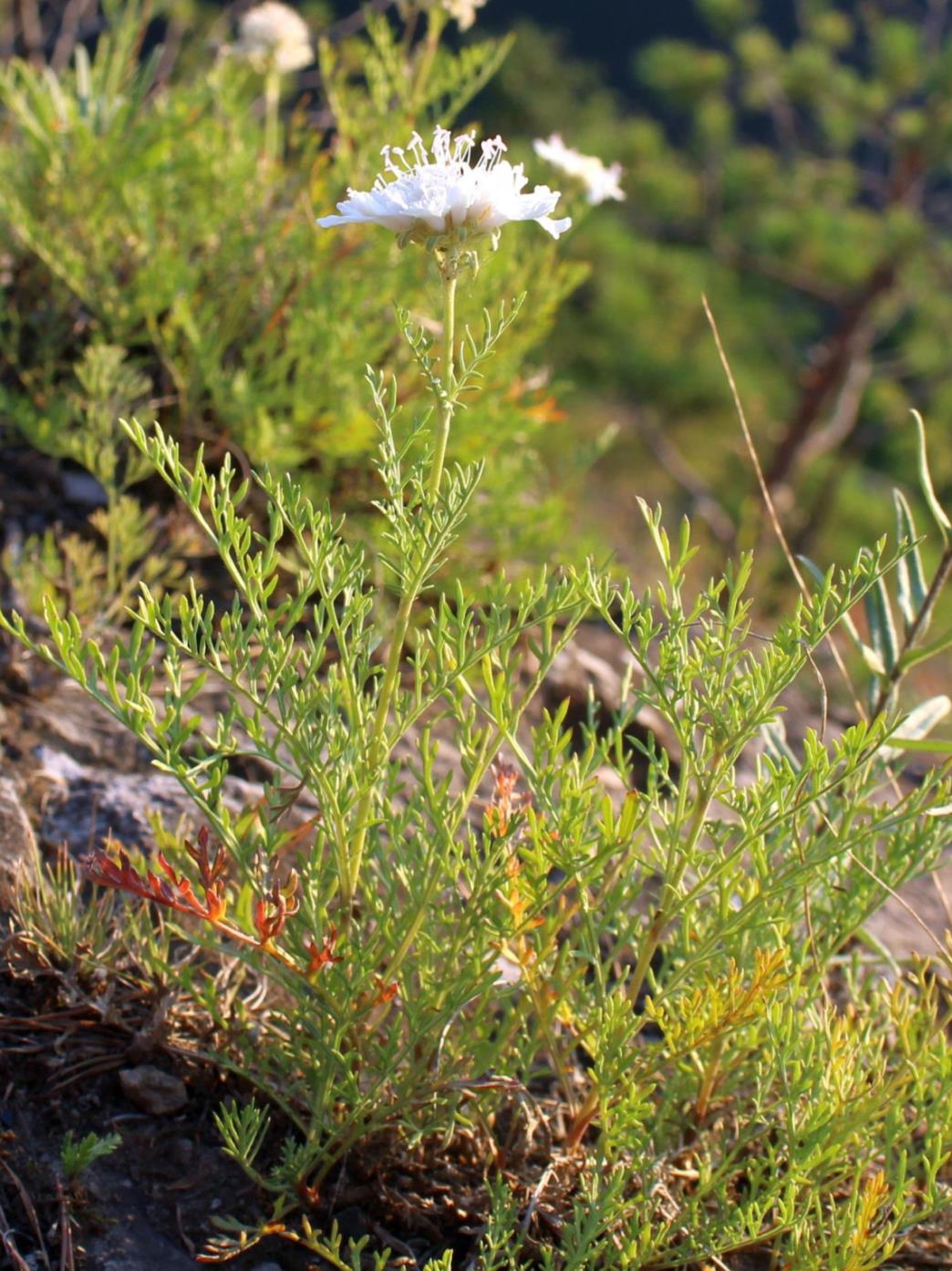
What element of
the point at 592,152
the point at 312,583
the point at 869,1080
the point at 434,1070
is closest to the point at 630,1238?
the point at 434,1070

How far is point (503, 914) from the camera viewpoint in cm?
119

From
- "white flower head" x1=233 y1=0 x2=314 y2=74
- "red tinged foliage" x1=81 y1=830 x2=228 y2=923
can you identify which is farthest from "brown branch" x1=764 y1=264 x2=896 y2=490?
"red tinged foliage" x1=81 y1=830 x2=228 y2=923

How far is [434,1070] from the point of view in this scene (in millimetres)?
1224

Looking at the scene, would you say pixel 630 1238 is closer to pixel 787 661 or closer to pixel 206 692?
pixel 787 661

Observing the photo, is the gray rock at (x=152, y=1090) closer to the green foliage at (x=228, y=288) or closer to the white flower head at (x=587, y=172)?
the green foliage at (x=228, y=288)

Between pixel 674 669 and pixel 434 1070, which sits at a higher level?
pixel 674 669

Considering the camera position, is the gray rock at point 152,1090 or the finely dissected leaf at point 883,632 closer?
the gray rock at point 152,1090

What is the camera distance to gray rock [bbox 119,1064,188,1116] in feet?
4.04

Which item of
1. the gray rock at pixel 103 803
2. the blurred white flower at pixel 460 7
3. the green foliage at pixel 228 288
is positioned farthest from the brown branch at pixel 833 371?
the gray rock at pixel 103 803

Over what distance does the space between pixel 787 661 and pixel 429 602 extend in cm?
112

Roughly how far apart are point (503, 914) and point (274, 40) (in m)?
1.80

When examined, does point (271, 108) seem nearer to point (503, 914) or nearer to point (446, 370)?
point (446, 370)

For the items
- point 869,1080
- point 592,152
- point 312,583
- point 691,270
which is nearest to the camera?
point 312,583

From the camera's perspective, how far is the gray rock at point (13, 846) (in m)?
1.33
